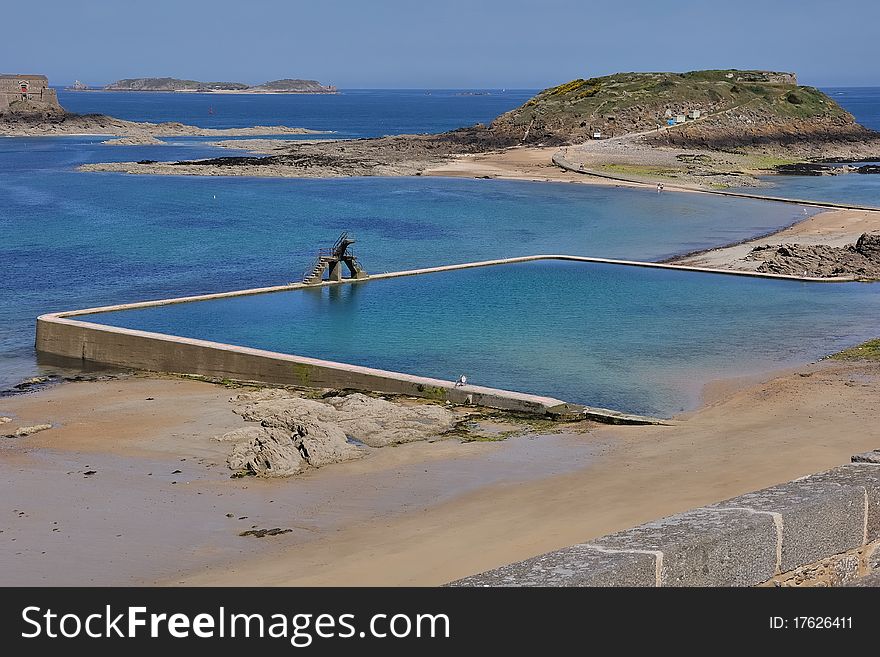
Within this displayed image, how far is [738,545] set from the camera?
181 inches

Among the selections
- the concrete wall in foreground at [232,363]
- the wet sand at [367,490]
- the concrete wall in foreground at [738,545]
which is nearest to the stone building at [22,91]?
the concrete wall in foreground at [232,363]

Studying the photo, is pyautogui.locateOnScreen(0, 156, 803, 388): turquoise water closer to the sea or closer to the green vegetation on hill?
the sea

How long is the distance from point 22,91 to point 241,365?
106 m

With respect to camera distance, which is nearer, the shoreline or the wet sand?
the wet sand

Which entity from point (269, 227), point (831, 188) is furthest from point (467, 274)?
point (831, 188)

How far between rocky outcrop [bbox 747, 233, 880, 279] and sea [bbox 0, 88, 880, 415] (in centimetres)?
200

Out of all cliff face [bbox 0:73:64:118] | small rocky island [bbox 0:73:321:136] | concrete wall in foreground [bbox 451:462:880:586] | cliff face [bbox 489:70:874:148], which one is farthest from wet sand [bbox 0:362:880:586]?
cliff face [bbox 0:73:64:118]

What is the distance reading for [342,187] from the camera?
200 ft

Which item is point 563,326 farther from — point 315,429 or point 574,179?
point 574,179

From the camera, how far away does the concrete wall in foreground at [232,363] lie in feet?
53.8

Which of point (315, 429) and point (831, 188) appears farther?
point (831, 188)

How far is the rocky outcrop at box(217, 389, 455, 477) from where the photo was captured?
13.3 metres
